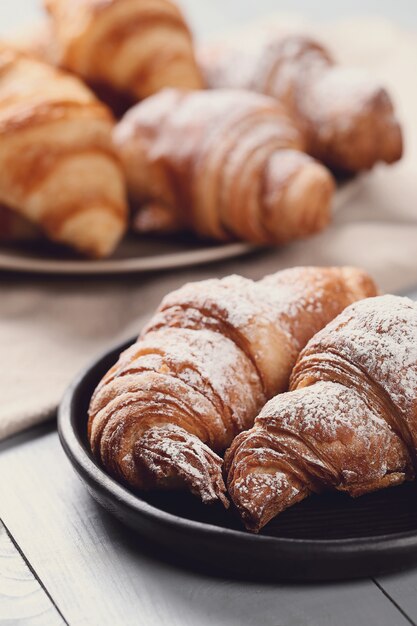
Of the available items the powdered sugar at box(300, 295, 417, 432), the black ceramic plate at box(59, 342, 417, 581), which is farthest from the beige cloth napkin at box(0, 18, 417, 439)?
the powdered sugar at box(300, 295, 417, 432)

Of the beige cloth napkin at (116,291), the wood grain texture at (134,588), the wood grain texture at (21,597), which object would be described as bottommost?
the beige cloth napkin at (116,291)

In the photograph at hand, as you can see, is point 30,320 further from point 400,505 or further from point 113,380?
point 400,505

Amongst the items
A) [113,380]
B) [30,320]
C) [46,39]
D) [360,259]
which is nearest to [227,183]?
[360,259]

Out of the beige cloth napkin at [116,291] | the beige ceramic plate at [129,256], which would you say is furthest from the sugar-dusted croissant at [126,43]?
the beige ceramic plate at [129,256]

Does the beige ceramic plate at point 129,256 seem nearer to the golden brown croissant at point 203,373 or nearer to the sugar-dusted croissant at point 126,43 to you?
the sugar-dusted croissant at point 126,43

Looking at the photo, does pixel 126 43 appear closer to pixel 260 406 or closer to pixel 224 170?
pixel 224 170

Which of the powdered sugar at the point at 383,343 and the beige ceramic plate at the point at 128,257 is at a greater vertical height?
the powdered sugar at the point at 383,343
